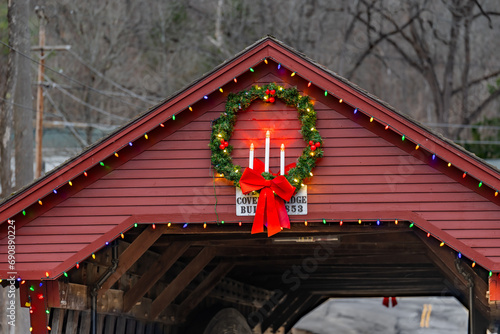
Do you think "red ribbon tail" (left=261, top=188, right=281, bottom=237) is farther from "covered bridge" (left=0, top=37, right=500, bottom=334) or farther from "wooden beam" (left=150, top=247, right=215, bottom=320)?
"wooden beam" (left=150, top=247, right=215, bottom=320)

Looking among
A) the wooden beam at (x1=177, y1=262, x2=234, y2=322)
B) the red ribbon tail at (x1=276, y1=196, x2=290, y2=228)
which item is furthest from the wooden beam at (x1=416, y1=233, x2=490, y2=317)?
the wooden beam at (x1=177, y1=262, x2=234, y2=322)

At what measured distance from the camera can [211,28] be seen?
4162cm

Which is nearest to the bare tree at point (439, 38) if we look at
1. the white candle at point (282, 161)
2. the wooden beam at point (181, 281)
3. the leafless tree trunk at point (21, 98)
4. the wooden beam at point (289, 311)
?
the wooden beam at point (289, 311)

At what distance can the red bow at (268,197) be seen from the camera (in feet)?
41.0

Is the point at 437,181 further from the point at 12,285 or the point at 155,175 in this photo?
the point at 12,285

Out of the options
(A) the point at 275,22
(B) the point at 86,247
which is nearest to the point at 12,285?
(B) the point at 86,247

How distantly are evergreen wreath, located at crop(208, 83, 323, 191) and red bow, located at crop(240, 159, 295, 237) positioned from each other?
12cm

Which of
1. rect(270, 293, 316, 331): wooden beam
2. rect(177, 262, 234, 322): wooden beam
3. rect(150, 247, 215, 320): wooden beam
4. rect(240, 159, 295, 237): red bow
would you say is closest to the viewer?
rect(240, 159, 295, 237): red bow

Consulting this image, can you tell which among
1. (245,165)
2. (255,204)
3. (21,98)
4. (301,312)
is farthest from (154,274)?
(301,312)

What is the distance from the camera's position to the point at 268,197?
1255cm

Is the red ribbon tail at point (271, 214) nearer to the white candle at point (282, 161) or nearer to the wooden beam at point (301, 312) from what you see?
the white candle at point (282, 161)

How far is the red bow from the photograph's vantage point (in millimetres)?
12492

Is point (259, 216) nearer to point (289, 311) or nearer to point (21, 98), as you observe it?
point (21, 98)

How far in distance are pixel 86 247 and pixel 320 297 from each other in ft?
38.7
